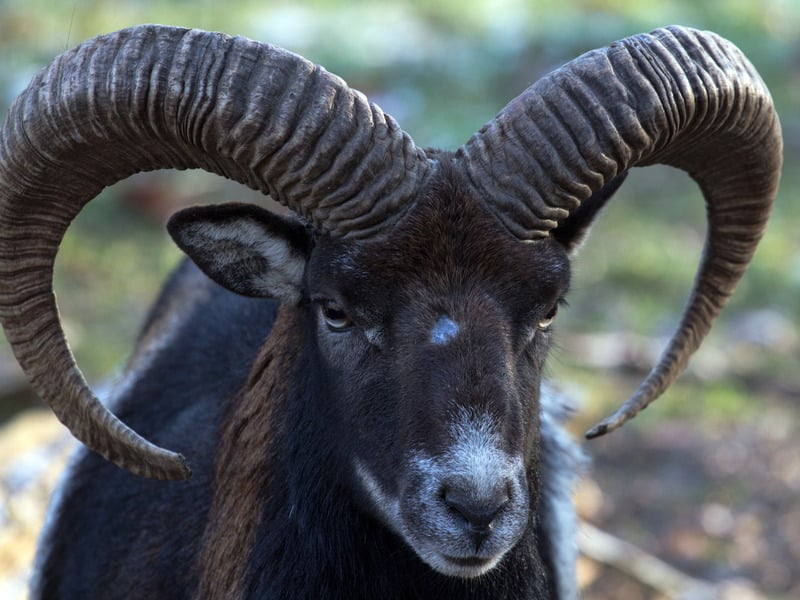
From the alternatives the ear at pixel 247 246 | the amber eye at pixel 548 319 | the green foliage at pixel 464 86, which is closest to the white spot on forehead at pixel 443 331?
the amber eye at pixel 548 319

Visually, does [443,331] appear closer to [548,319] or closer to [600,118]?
[548,319]

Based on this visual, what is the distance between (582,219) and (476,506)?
4.70 ft

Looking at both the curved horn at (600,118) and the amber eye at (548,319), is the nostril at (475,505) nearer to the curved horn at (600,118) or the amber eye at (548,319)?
the amber eye at (548,319)

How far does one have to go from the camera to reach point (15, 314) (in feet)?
14.4

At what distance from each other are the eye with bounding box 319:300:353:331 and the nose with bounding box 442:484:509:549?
2.52 ft

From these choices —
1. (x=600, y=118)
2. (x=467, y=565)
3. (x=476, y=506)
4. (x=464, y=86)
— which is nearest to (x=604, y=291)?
(x=464, y=86)

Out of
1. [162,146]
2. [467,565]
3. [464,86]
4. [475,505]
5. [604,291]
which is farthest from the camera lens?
[464,86]

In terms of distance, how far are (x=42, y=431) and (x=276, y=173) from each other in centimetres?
459

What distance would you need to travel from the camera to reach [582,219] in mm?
4770

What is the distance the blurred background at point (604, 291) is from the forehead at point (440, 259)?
2.20ft

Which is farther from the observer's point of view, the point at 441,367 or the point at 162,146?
the point at 162,146

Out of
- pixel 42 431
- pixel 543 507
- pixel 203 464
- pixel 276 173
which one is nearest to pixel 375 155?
pixel 276 173

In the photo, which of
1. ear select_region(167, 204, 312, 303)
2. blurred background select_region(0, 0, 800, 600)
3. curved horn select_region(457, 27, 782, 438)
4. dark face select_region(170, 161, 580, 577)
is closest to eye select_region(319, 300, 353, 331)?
dark face select_region(170, 161, 580, 577)

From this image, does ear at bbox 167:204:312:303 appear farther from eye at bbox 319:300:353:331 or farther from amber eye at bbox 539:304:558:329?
amber eye at bbox 539:304:558:329
